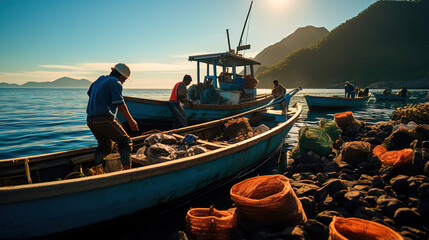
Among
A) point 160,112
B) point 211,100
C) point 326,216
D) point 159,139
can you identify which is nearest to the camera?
point 326,216

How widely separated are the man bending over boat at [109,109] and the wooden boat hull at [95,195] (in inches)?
37.9

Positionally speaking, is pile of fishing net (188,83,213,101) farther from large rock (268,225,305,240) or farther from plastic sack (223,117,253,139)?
large rock (268,225,305,240)

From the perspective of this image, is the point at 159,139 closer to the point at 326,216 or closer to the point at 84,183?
the point at 84,183

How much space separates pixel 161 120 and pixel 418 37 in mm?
145482

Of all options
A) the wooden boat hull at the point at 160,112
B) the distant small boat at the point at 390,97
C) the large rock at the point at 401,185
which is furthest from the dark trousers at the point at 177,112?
the distant small boat at the point at 390,97

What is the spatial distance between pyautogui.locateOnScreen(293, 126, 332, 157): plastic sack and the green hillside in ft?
356

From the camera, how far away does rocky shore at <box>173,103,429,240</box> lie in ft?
8.56

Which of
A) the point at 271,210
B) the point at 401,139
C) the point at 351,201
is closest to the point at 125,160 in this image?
the point at 271,210

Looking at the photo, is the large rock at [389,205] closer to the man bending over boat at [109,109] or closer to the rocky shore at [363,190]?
the rocky shore at [363,190]

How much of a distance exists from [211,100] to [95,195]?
27.6 ft

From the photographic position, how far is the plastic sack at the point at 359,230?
2.10 m

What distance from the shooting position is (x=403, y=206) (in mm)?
2939

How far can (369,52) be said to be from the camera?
106m

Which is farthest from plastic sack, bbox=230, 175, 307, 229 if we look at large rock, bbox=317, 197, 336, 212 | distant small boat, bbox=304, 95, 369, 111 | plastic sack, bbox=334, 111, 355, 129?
distant small boat, bbox=304, 95, 369, 111
